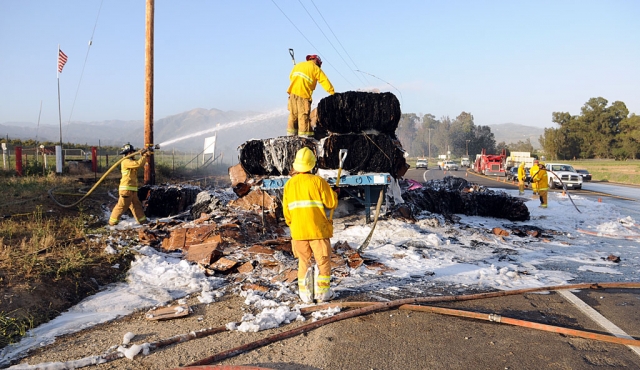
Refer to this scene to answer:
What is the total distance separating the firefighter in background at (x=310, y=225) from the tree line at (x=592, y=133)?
71.7 metres

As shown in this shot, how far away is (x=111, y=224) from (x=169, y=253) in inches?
115

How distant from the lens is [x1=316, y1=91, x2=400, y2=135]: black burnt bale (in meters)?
9.20

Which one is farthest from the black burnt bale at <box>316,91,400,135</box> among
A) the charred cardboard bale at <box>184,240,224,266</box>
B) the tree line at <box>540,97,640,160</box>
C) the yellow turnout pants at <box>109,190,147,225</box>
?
the tree line at <box>540,97,640,160</box>

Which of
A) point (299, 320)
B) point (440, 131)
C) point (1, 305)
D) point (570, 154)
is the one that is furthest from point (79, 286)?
point (440, 131)

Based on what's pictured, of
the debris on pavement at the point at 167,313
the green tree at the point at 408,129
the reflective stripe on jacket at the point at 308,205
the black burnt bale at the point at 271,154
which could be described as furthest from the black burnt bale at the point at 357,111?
the green tree at the point at 408,129

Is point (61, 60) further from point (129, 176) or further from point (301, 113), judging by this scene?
point (301, 113)

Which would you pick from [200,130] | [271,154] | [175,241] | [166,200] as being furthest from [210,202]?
[200,130]

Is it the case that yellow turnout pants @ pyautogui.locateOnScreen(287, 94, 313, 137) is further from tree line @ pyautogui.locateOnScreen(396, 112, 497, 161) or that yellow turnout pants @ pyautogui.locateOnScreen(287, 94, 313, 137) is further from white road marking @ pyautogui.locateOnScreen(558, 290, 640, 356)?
tree line @ pyautogui.locateOnScreen(396, 112, 497, 161)

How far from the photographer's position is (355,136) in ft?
30.2

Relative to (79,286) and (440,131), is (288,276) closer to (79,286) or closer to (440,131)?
(79,286)

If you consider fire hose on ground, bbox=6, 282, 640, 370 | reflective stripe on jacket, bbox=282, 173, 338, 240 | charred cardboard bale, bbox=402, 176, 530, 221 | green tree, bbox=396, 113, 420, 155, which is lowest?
fire hose on ground, bbox=6, 282, 640, 370

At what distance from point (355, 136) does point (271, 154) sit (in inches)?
67.8

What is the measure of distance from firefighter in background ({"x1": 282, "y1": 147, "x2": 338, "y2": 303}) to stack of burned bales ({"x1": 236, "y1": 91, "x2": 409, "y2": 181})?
371cm

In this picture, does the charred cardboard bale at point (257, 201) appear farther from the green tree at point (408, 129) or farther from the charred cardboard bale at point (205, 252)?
the green tree at point (408, 129)
